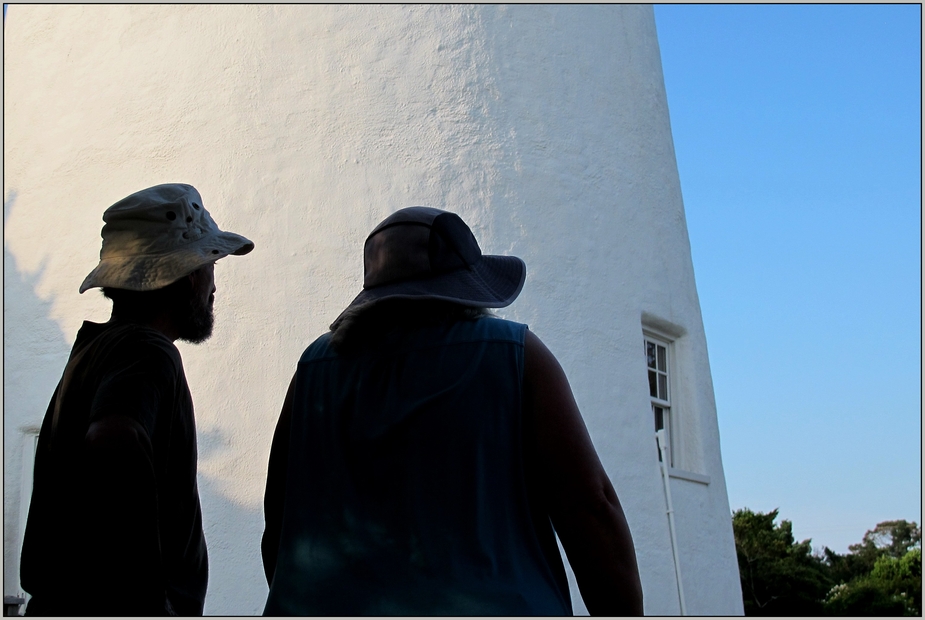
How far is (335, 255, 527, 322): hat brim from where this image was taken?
2.38m

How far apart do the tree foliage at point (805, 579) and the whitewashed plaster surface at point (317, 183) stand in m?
16.7

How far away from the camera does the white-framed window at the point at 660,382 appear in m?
8.41

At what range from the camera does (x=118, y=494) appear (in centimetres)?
229

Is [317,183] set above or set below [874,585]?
above

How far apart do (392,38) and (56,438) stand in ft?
19.3

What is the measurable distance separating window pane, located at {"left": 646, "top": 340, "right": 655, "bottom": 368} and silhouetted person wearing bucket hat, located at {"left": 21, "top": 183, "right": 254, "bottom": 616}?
19.9 feet

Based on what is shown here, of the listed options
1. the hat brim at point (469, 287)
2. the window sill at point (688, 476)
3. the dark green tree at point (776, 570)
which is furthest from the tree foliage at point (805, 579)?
the hat brim at point (469, 287)

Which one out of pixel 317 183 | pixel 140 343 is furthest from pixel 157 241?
pixel 317 183

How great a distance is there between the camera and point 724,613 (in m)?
8.25

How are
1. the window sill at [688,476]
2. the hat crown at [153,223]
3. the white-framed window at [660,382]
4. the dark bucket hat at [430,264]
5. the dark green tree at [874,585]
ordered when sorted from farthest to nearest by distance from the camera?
the dark green tree at [874,585] < the white-framed window at [660,382] < the window sill at [688,476] < the hat crown at [153,223] < the dark bucket hat at [430,264]

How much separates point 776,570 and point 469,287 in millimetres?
24584

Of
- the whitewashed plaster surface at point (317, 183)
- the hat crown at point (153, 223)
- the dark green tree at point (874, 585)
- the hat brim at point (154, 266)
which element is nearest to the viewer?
the hat brim at point (154, 266)

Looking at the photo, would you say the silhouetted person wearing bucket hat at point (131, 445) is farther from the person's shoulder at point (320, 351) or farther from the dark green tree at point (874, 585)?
the dark green tree at point (874, 585)

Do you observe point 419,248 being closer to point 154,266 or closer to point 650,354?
point 154,266
